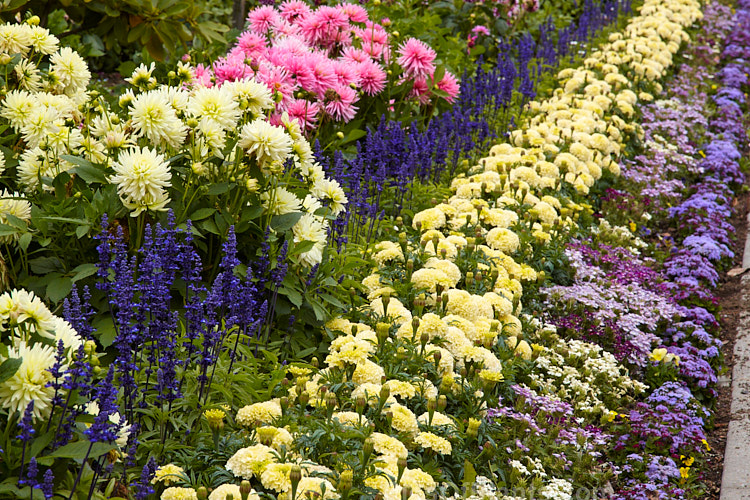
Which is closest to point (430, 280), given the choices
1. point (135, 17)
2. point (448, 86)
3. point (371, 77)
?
point (371, 77)

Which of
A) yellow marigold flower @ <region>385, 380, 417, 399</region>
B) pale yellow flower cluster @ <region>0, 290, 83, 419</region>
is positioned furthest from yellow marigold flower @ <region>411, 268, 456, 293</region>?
pale yellow flower cluster @ <region>0, 290, 83, 419</region>

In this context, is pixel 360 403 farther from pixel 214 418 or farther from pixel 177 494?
pixel 177 494

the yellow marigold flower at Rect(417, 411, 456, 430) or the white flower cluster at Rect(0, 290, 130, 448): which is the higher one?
the yellow marigold flower at Rect(417, 411, 456, 430)

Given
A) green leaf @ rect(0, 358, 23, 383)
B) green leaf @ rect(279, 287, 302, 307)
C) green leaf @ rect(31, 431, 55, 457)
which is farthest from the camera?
green leaf @ rect(279, 287, 302, 307)

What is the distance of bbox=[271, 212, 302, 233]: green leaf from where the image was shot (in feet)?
10.3

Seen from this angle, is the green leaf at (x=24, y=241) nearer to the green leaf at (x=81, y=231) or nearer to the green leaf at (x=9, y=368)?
the green leaf at (x=81, y=231)

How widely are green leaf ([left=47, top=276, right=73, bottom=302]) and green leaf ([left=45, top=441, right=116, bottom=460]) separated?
3.55 feet

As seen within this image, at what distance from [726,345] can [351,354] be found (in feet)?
8.97

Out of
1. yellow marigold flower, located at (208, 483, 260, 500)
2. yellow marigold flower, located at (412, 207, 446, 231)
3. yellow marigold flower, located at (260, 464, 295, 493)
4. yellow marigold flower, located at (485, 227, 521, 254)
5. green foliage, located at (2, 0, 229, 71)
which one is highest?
green foliage, located at (2, 0, 229, 71)

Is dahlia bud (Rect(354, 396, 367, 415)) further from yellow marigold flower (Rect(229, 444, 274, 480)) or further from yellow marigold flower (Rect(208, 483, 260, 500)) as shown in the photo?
yellow marigold flower (Rect(208, 483, 260, 500))

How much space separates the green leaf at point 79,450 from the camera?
1.82 meters

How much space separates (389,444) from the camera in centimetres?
254

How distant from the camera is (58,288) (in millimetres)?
2861

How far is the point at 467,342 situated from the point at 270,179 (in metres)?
1.08
